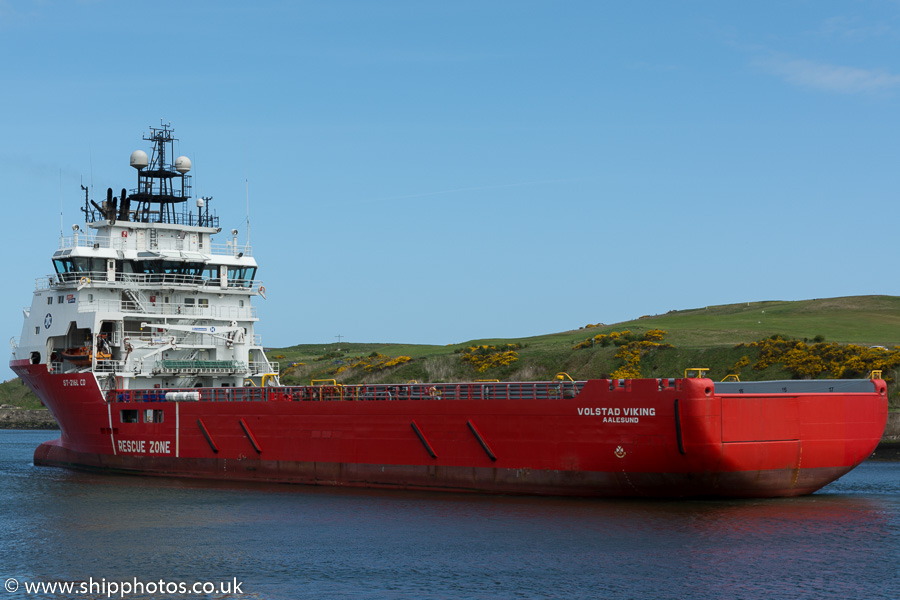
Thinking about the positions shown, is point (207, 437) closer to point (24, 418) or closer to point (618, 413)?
point (618, 413)

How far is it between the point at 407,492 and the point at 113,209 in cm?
1886

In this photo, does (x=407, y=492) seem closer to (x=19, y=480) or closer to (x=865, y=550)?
(x=865, y=550)

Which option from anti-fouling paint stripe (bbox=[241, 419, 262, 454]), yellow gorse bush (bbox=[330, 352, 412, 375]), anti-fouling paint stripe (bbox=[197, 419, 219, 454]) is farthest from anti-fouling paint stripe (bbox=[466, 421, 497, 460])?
yellow gorse bush (bbox=[330, 352, 412, 375])

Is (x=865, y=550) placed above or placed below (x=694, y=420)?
below

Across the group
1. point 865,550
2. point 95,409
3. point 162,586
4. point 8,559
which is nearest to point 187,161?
point 95,409

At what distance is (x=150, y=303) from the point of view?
41625 millimetres

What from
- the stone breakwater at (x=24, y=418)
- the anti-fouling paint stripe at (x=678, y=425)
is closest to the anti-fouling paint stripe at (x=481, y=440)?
the anti-fouling paint stripe at (x=678, y=425)

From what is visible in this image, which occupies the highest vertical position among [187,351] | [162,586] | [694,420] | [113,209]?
[113,209]

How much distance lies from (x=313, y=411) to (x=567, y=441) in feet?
31.6

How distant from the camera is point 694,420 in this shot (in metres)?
27.2

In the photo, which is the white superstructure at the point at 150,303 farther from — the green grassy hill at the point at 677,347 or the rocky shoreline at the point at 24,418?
the rocky shoreline at the point at 24,418

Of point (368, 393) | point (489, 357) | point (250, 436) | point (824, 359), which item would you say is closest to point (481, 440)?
point (368, 393)

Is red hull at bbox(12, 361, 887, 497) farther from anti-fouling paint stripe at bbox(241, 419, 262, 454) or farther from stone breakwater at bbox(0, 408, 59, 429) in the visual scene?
stone breakwater at bbox(0, 408, 59, 429)

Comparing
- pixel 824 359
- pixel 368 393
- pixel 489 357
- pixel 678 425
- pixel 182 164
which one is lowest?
pixel 678 425
